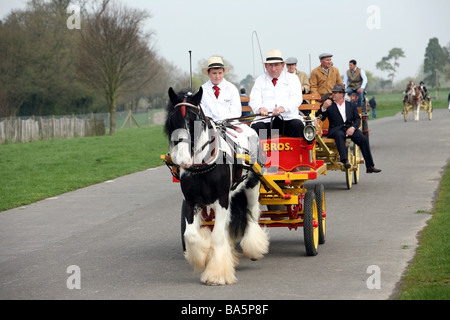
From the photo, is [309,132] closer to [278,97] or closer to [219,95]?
[278,97]

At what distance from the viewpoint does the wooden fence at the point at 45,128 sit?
129ft

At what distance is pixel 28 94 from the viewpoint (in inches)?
2138

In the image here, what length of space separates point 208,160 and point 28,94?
161ft

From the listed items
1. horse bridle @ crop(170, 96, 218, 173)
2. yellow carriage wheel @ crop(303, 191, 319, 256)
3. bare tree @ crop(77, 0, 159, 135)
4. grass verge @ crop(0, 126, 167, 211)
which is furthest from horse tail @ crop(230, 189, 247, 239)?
bare tree @ crop(77, 0, 159, 135)

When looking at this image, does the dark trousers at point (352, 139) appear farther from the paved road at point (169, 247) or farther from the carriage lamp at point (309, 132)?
the carriage lamp at point (309, 132)

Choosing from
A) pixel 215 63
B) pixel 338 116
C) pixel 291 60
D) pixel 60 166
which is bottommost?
pixel 60 166

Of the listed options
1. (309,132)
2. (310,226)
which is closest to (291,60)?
(309,132)

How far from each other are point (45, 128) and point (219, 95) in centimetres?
3496

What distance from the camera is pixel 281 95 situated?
996 cm

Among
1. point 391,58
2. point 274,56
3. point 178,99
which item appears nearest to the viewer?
point 178,99

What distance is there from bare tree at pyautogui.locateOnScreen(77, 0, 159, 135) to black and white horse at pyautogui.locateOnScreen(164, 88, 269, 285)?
40.8 metres

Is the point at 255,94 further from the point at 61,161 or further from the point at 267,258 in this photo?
the point at 61,161

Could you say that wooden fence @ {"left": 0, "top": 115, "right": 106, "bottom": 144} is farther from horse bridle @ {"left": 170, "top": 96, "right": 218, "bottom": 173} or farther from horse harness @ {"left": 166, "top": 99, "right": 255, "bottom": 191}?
horse bridle @ {"left": 170, "top": 96, "right": 218, "bottom": 173}

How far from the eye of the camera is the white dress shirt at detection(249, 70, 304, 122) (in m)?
9.95
